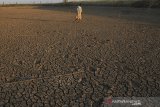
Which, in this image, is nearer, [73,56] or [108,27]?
[73,56]

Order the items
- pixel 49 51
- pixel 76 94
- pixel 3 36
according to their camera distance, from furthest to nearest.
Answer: pixel 3 36, pixel 49 51, pixel 76 94

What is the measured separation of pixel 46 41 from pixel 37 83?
19.8 feet

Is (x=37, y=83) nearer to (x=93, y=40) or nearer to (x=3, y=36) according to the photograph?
(x=93, y=40)

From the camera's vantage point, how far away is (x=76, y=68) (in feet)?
29.7

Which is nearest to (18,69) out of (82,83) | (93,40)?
(82,83)

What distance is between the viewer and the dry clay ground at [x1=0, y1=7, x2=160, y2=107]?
22.6ft

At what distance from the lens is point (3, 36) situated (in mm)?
15352

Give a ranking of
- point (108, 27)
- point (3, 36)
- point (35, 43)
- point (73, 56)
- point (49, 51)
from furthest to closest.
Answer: point (108, 27) < point (3, 36) < point (35, 43) < point (49, 51) < point (73, 56)

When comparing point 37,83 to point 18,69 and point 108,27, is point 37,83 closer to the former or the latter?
point 18,69

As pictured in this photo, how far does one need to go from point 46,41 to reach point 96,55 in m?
3.64

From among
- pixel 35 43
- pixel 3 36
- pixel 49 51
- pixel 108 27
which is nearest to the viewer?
pixel 49 51

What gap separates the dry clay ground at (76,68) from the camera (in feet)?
22.6

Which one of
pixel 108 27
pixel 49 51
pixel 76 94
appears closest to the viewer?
pixel 76 94

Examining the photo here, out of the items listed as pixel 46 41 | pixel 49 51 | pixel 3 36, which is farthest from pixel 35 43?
pixel 3 36
